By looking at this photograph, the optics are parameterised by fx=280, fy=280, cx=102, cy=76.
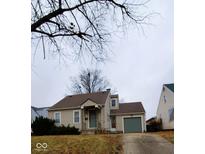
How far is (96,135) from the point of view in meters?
2.40

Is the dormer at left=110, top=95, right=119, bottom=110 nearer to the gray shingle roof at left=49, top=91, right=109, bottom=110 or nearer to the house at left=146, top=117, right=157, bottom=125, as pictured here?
the gray shingle roof at left=49, top=91, right=109, bottom=110

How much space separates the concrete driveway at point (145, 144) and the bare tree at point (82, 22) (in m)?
0.74

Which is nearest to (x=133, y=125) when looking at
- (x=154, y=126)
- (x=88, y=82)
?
(x=154, y=126)

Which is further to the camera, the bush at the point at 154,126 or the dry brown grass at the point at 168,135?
the bush at the point at 154,126

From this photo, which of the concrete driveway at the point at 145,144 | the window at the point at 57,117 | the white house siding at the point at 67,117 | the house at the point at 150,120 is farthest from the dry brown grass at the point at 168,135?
the window at the point at 57,117

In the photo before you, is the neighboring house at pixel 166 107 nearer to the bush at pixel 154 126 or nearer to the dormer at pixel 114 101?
the bush at pixel 154 126

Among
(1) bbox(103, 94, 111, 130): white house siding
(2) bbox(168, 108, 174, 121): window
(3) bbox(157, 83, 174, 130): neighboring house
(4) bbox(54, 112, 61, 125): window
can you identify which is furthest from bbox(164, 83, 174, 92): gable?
(4) bbox(54, 112, 61, 125): window

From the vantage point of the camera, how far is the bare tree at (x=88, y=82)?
243cm

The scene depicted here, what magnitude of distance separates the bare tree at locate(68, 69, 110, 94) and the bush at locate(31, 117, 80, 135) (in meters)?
0.34

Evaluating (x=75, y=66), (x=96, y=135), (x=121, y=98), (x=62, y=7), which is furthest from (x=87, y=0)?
(x=96, y=135)

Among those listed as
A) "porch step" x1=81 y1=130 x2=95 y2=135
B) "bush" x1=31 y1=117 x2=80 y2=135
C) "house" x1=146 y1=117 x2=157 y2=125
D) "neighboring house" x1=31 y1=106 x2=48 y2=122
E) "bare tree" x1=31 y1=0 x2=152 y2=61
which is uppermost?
"bare tree" x1=31 y1=0 x2=152 y2=61

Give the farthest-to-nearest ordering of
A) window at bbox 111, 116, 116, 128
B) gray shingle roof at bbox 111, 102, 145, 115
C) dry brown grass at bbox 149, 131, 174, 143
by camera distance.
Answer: window at bbox 111, 116, 116, 128, gray shingle roof at bbox 111, 102, 145, 115, dry brown grass at bbox 149, 131, 174, 143

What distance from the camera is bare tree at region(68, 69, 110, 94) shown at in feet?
7.98
